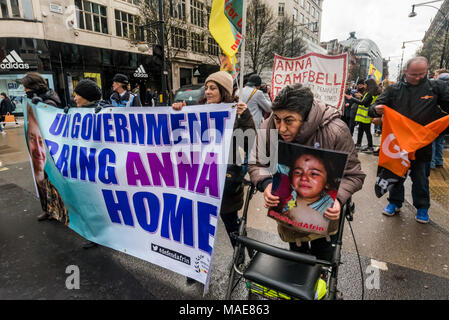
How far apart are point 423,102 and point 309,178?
2.54 m

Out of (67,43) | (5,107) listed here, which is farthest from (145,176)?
(67,43)

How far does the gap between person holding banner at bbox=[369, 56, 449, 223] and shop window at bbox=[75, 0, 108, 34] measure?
22.0 meters

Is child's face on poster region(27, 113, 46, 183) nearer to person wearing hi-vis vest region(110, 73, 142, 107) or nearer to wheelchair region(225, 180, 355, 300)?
person wearing hi-vis vest region(110, 73, 142, 107)

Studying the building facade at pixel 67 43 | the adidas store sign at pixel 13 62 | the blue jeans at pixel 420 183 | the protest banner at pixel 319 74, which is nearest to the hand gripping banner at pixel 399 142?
the blue jeans at pixel 420 183

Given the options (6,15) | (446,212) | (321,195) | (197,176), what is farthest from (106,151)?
(6,15)

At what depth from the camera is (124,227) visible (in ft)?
8.23

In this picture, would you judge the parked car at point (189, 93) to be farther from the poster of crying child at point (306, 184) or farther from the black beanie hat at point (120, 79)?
the poster of crying child at point (306, 184)

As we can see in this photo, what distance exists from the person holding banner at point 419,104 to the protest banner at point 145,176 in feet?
8.43

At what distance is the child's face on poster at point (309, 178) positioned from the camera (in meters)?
1.54

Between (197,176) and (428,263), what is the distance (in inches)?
94.9

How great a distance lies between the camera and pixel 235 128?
7.45ft

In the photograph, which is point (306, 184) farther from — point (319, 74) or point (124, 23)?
point (124, 23)

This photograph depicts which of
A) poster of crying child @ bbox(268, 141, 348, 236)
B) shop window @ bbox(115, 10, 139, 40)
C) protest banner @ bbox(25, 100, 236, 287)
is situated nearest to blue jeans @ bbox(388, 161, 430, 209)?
poster of crying child @ bbox(268, 141, 348, 236)
